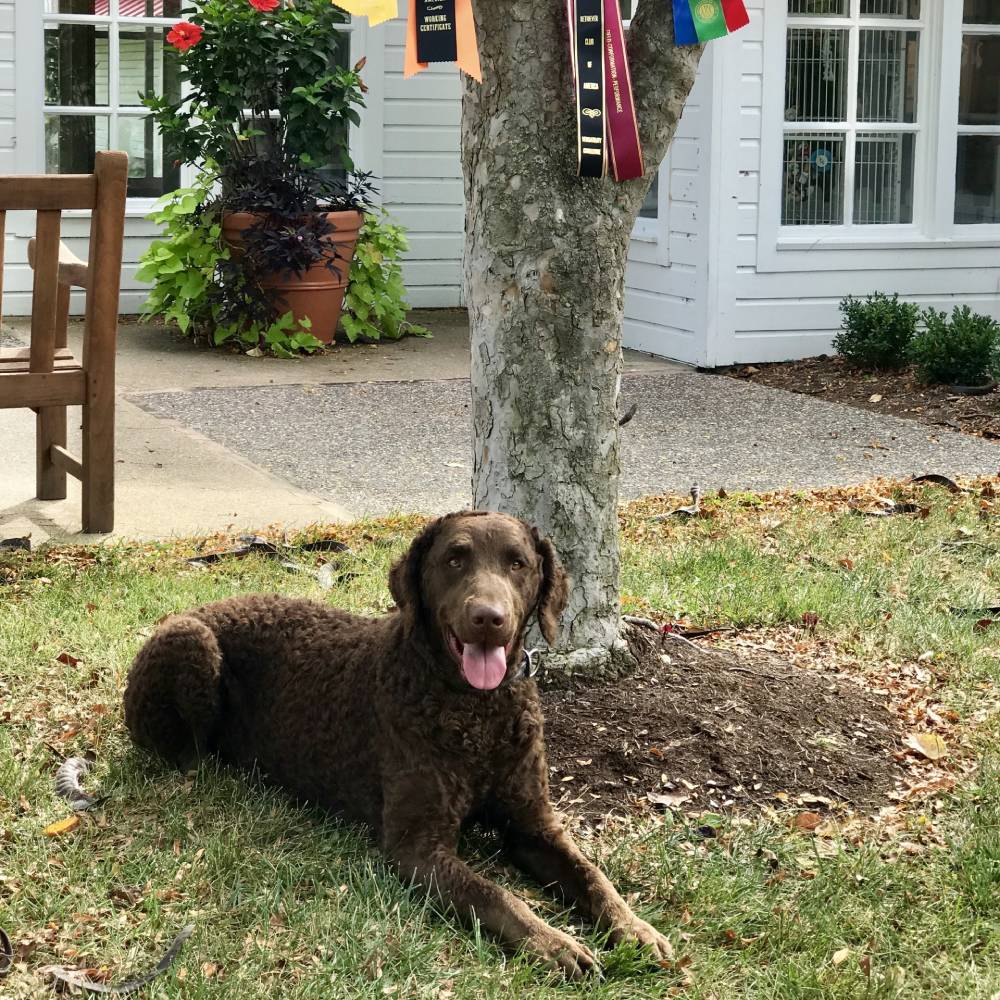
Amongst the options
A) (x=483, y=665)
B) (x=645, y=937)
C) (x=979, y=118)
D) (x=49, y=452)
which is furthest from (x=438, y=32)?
(x=979, y=118)

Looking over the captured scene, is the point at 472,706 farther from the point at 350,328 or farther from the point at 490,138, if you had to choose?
the point at 350,328

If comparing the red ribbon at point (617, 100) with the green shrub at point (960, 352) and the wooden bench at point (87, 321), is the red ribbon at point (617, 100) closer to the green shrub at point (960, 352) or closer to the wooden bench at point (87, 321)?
the wooden bench at point (87, 321)

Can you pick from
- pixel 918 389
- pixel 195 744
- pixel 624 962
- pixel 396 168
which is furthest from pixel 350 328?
pixel 624 962

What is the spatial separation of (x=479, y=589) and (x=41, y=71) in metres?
9.01

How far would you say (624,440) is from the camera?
8.24m

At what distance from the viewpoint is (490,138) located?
4.04 m

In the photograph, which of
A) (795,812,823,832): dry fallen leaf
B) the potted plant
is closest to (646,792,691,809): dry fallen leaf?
(795,812,823,832): dry fallen leaf

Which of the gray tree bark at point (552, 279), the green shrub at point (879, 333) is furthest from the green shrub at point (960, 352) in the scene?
the gray tree bark at point (552, 279)

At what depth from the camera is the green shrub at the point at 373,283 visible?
10.6 m

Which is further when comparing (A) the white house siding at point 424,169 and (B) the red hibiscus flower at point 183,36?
(A) the white house siding at point 424,169

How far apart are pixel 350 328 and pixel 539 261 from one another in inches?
268

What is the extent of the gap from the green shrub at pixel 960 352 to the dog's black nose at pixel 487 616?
7045 millimetres

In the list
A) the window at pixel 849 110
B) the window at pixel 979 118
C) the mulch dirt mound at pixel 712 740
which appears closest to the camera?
the mulch dirt mound at pixel 712 740

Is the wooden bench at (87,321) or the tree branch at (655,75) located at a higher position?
the tree branch at (655,75)
